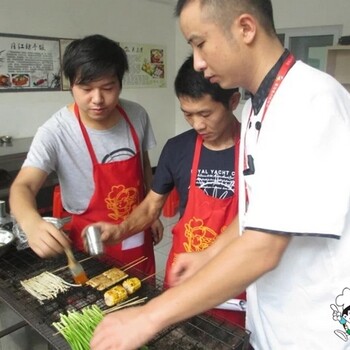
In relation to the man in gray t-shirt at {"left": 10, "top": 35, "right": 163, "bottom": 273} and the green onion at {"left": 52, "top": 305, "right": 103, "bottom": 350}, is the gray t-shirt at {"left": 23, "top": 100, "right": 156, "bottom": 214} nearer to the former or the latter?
the man in gray t-shirt at {"left": 10, "top": 35, "right": 163, "bottom": 273}

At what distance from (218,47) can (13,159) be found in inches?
109

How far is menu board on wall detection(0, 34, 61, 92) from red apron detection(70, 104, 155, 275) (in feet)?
7.27

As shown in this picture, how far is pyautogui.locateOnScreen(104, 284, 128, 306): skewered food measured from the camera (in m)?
1.05

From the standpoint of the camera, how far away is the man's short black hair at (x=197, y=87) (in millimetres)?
1196

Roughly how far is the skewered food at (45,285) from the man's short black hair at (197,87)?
73 cm

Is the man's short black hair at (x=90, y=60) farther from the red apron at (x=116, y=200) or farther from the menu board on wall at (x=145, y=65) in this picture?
the menu board on wall at (x=145, y=65)

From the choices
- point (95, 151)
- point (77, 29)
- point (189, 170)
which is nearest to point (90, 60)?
point (95, 151)

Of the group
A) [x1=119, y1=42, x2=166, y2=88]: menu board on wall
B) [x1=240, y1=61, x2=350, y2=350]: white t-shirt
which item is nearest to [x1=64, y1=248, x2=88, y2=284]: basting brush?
[x1=240, y1=61, x2=350, y2=350]: white t-shirt

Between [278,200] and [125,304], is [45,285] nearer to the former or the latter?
[125,304]

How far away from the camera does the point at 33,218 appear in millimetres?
1157

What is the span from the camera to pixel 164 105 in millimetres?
4941

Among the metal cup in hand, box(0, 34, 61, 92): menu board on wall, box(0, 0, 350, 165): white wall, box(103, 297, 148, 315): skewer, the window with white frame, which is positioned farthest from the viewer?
the window with white frame

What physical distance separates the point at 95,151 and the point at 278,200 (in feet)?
3.29

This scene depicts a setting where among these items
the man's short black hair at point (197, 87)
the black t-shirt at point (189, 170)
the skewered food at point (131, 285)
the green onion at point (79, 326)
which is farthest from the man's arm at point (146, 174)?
the green onion at point (79, 326)
